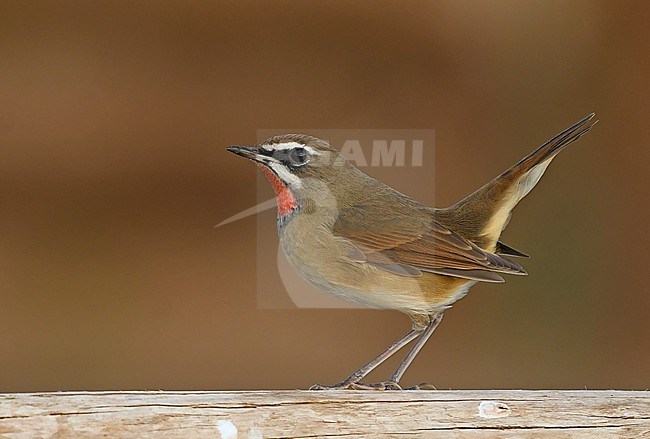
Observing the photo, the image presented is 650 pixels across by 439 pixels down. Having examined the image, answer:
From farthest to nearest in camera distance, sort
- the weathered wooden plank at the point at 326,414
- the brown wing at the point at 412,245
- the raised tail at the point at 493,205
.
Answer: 1. the raised tail at the point at 493,205
2. the brown wing at the point at 412,245
3. the weathered wooden plank at the point at 326,414

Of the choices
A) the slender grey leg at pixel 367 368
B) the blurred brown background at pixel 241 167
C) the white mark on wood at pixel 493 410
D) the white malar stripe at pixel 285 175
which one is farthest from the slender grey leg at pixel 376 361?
the blurred brown background at pixel 241 167

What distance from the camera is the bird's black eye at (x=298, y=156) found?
1.83 m

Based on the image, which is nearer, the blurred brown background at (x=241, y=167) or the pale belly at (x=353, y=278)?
A: the pale belly at (x=353, y=278)

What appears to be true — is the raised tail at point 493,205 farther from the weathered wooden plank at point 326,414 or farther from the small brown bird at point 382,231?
the weathered wooden plank at point 326,414

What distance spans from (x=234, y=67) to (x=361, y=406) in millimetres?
1611

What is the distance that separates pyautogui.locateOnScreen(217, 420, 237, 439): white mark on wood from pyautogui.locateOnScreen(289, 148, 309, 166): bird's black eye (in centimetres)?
51

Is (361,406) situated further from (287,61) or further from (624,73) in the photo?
(624,73)

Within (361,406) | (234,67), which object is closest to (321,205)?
(361,406)

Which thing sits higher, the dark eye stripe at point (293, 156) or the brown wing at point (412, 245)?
the dark eye stripe at point (293, 156)

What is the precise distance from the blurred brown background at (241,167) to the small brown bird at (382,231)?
1.00m

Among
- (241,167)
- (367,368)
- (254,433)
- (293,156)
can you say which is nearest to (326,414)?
(254,433)

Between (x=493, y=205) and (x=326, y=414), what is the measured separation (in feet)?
1.83

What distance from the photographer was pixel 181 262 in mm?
3125

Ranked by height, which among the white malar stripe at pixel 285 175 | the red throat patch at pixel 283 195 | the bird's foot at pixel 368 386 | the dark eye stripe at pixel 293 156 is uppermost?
the dark eye stripe at pixel 293 156
